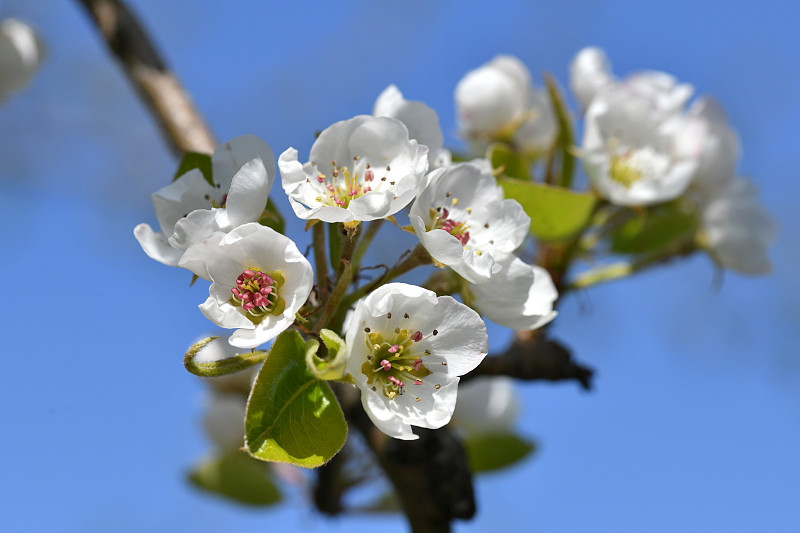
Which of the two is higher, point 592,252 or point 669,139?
point 669,139

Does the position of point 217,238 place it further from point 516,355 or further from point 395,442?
point 516,355

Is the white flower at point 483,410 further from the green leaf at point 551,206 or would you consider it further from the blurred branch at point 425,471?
the green leaf at point 551,206

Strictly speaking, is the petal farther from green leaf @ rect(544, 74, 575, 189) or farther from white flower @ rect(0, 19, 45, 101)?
white flower @ rect(0, 19, 45, 101)

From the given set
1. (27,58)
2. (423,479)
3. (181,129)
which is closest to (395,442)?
(423,479)

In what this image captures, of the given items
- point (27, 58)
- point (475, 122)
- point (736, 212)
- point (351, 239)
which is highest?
point (27, 58)

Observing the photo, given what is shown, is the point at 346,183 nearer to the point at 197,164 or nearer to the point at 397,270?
the point at 397,270

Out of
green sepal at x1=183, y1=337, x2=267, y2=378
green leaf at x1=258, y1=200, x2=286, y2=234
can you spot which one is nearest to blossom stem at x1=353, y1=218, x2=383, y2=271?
green leaf at x1=258, y1=200, x2=286, y2=234
